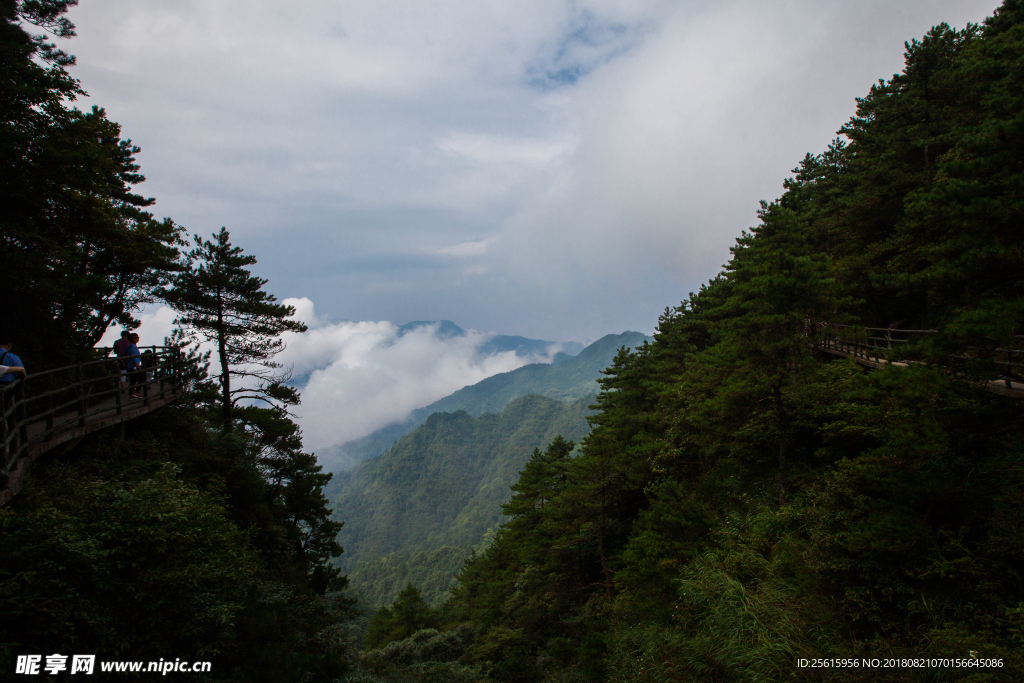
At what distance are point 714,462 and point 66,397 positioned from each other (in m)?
23.9

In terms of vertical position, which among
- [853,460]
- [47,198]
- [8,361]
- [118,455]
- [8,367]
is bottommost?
[853,460]

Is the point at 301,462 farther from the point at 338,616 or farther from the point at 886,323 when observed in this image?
the point at 886,323

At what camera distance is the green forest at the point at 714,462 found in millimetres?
6066

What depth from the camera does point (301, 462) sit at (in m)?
21.2

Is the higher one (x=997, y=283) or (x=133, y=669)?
(x=997, y=283)

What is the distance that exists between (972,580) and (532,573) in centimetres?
2293

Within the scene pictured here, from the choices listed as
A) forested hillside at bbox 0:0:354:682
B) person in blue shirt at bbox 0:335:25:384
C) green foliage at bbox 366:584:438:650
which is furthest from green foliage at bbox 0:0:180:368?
green foliage at bbox 366:584:438:650

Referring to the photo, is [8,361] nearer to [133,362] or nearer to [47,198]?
[47,198]

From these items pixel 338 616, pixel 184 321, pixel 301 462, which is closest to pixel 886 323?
pixel 338 616

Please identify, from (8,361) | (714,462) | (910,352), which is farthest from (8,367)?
(714,462)

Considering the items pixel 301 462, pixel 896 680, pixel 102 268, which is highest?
pixel 102 268

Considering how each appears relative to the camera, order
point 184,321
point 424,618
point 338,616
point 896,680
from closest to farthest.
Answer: point 896,680 < point 338,616 < point 184,321 < point 424,618

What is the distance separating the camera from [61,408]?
28.7 feet

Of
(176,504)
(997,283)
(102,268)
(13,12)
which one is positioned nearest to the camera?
(176,504)
